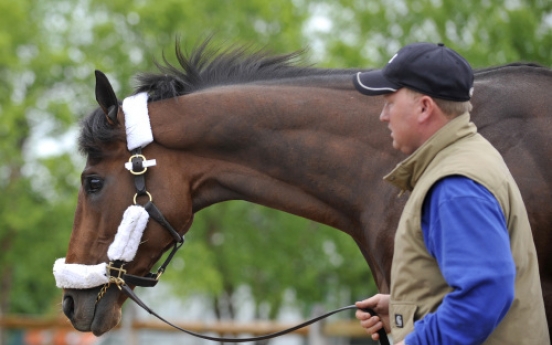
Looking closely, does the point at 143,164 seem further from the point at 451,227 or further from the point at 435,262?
the point at 451,227

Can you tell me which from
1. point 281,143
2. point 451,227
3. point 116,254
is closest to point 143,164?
point 116,254

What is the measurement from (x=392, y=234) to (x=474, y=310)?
163 centimetres

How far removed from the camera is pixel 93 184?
4.34m

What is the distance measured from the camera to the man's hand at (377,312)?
10.6 ft

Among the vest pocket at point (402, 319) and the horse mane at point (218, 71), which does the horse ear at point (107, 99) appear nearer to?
the horse mane at point (218, 71)

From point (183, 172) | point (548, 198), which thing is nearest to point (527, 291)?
point (548, 198)

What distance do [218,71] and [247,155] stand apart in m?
0.60

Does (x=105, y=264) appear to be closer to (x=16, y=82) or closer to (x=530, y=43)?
(x=530, y=43)

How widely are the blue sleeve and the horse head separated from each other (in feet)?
7.16

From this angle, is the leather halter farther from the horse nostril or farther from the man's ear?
the man's ear

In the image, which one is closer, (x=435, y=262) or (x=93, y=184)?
(x=435, y=262)

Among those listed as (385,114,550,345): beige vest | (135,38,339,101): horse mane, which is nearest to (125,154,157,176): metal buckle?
(135,38,339,101): horse mane

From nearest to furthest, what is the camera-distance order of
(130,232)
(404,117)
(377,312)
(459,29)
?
(404,117)
(377,312)
(130,232)
(459,29)

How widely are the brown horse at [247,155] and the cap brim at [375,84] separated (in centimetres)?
110
